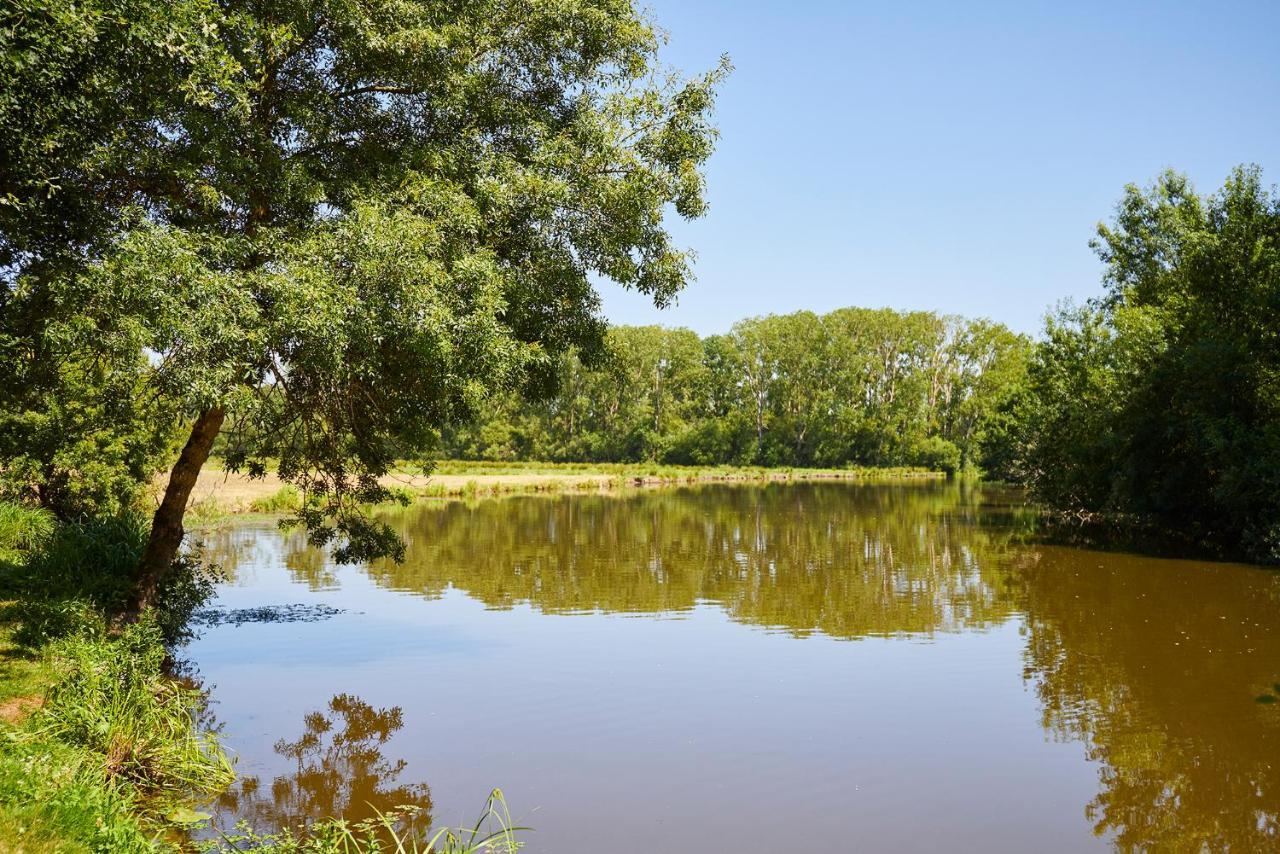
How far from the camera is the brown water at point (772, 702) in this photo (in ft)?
28.2

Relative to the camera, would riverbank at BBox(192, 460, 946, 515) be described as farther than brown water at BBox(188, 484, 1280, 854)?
Yes

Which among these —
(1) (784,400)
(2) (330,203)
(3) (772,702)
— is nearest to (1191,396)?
(3) (772,702)

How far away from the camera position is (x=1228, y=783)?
30.4 feet

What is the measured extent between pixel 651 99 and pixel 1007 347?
306 feet

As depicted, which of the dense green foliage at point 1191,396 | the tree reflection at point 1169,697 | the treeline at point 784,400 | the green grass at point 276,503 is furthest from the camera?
the treeline at point 784,400

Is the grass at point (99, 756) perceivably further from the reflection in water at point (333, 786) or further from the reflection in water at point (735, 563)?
the reflection in water at point (735, 563)

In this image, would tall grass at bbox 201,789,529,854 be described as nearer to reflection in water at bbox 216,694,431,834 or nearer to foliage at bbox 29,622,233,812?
reflection in water at bbox 216,694,431,834

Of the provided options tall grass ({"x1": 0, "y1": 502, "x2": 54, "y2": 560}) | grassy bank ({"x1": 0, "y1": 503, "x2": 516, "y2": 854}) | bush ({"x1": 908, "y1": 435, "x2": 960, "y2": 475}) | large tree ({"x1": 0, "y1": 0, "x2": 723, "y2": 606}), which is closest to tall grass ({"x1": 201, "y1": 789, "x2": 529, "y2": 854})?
grassy bank ({"x1": 0, "y1": 503, "x2": 516, "y2": 854})

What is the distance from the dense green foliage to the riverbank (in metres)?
24.9

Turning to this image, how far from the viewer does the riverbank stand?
3903cm

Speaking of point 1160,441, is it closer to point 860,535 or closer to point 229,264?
point 860,535

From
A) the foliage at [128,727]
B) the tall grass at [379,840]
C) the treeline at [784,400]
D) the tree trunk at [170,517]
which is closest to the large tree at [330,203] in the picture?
the tree trunk at [170,517]

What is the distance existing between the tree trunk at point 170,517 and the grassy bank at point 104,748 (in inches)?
13.8

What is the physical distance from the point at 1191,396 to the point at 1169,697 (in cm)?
1709
